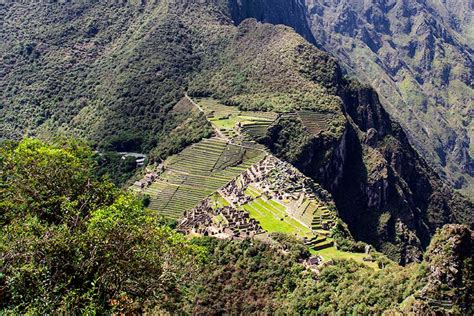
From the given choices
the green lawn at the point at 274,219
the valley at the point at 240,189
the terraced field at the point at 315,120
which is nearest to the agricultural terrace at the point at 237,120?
the valley at the point at 240,189

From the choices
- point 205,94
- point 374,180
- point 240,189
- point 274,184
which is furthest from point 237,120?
point 374,180

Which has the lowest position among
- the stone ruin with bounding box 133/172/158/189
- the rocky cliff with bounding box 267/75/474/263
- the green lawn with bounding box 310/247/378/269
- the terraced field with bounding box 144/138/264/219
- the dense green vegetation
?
the rocky cliff with bounding box 267/75/474/263

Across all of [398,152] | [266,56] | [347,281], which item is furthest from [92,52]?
[347,281]

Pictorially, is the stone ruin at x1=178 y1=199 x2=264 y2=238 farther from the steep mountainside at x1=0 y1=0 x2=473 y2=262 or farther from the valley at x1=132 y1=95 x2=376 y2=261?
the steep mountainside at x1=0 y1=0 x2=473 y2=262

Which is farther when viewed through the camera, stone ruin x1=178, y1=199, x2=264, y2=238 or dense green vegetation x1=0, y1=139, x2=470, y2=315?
stone ruin x1=178, y1=199, x2=264, y2=238

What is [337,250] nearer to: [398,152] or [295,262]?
[295,262]

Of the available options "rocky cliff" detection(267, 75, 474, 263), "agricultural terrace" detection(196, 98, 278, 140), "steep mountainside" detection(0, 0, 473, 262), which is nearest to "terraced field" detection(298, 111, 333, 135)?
"steep mountainside" detection(0, 0, 473, 262)

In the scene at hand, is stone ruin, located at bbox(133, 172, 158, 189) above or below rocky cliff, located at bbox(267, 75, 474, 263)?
above
